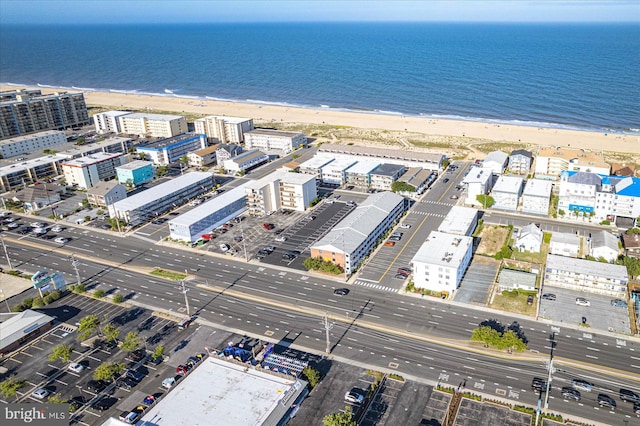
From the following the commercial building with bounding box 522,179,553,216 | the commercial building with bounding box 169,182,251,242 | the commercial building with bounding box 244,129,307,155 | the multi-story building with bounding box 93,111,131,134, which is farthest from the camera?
the multi-story building with bounding box 93,111,131,134

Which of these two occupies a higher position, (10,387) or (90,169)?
(90,169)

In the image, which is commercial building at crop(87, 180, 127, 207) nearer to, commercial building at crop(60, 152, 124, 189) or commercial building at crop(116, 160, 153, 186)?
commercial building at crop(116, 160, 153, 186)

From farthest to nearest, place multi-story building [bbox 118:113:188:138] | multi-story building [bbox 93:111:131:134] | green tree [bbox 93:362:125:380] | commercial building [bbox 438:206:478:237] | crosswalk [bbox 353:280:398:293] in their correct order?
multi-story building [bbox 93:111:131:134] < multi-story building [bbox 118:113:188:138] < commercial building [bbox 438:206:478:237] < crosswalk [bbox 353:280:398:293] < green tree [bbox 93:362:125:380]

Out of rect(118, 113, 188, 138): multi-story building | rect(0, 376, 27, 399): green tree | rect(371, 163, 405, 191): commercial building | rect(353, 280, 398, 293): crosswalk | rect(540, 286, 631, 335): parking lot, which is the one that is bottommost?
rect(540, 286, 631, 335): parking lot

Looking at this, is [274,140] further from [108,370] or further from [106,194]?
[108,370]

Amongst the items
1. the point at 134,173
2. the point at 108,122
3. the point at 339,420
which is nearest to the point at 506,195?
the point at 339,420

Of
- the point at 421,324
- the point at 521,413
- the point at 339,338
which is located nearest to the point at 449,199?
the point at 421,324

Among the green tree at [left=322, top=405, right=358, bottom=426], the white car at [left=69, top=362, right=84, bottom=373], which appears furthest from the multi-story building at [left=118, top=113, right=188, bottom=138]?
the green tree at [left=322, top=405, right=358, bottom=426]
